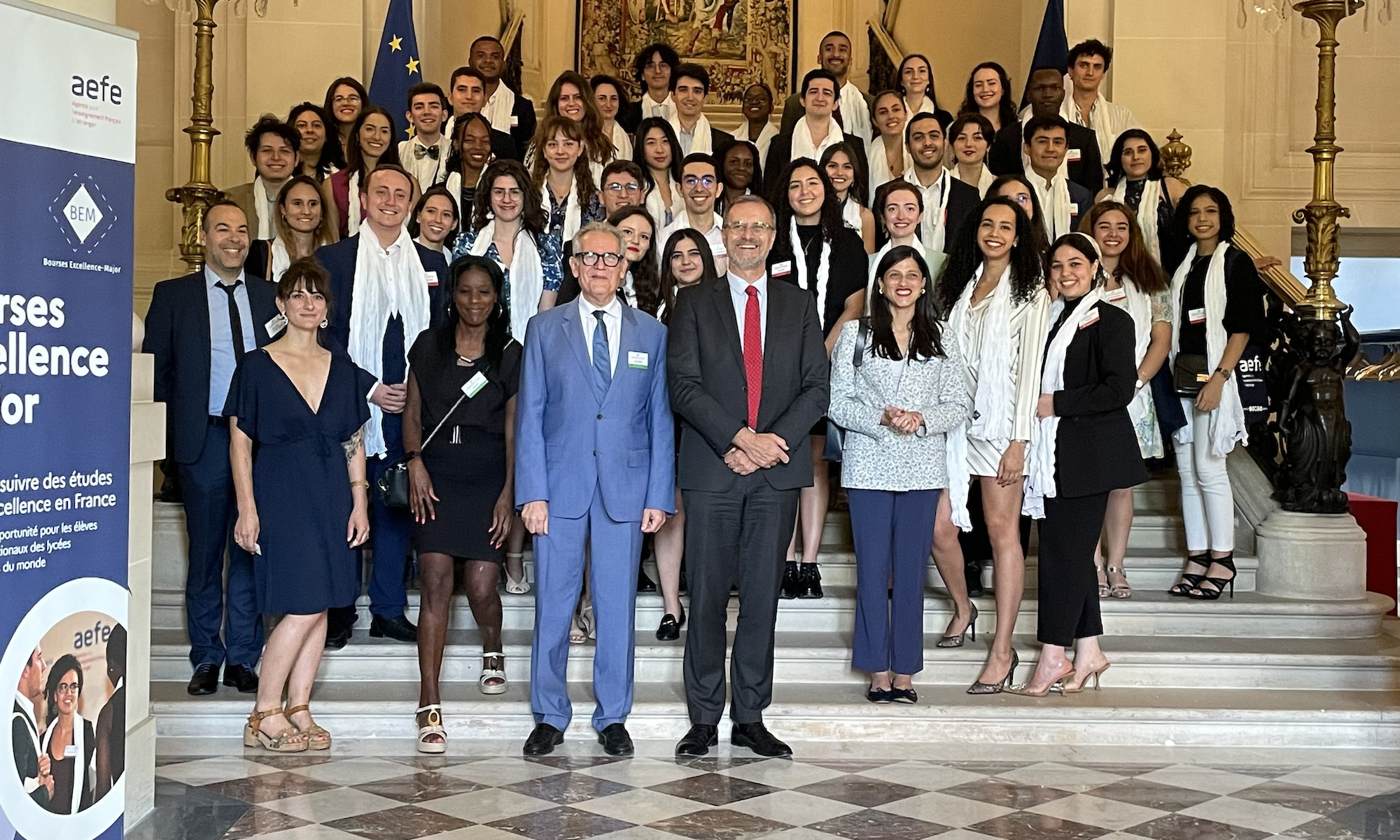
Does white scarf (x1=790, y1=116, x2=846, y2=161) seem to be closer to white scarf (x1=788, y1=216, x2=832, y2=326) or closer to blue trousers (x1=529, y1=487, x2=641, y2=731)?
white scarf (x1=788, y1=216, x2=832, y2=326)

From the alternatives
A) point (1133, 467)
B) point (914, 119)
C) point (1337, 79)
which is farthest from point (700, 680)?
point (1337, 79)

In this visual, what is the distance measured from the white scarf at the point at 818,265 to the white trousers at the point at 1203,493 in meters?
1.98

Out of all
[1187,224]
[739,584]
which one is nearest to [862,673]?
[739,584]

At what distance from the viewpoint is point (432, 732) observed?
5.80 metres

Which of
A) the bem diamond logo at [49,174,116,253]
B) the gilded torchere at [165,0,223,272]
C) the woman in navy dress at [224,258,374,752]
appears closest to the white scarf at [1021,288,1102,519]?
the woman in navy dress at [224,258,374,752]

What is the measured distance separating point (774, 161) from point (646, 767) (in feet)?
13.6

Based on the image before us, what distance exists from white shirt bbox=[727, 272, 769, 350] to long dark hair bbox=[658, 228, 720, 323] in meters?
0.59

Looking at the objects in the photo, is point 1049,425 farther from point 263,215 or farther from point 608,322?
point 263,215

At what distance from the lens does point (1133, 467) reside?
6.20 m

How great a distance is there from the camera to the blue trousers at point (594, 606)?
5805 millimetres

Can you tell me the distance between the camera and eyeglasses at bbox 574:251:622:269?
579 cm

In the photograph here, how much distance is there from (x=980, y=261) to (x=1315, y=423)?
7.39 feet

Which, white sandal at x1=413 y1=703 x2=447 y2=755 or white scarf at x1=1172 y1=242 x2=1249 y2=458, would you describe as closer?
white sandal at x1=413 y1=703 x2=447 y2=755

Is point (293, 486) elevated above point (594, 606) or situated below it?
above
